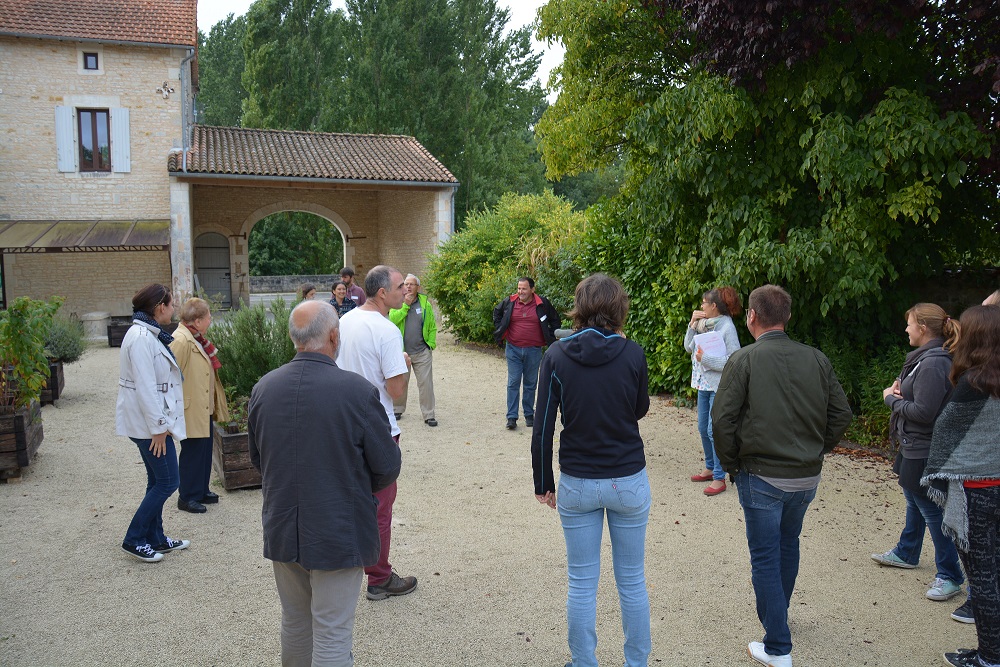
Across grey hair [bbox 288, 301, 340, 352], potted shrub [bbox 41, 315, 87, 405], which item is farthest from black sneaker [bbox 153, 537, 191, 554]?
potted shrub [bbox 41, 315, 87, 405]

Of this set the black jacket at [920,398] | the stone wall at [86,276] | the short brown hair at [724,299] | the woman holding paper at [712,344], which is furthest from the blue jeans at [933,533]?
the stone wall at [86,276]

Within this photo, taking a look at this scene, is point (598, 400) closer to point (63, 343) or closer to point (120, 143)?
point (63, 343)

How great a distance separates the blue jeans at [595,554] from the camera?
9.91ft

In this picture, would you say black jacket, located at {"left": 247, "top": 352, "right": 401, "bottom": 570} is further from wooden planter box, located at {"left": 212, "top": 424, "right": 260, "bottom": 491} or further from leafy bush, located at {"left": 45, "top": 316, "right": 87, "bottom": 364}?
leafy bush, located at {"left": 45, "top": 316, "right": 87, "bottom": 364}

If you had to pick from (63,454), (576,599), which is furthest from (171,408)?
(63,454)

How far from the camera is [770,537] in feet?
11.0

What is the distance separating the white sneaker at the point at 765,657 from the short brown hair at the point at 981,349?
1471 mm

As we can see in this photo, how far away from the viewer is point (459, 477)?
261 inches

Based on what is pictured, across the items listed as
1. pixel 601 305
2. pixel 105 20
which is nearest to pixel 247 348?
pixel 601 305

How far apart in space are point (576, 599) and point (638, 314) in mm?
7407

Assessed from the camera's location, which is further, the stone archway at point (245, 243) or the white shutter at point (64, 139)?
the stone archway at point (245, 243)

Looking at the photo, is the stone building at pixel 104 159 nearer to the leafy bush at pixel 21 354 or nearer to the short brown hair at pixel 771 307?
the leafy bush at pixel 21 354

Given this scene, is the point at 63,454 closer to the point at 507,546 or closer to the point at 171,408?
the point at 171,408

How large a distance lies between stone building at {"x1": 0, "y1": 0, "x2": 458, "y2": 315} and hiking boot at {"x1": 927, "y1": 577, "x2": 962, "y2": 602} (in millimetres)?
17141
